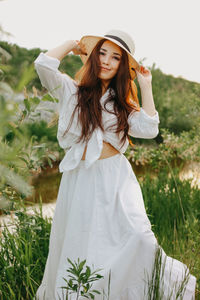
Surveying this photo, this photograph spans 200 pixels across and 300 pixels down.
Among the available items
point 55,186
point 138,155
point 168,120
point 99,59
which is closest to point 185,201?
point 138,155

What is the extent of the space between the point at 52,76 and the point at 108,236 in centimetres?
88

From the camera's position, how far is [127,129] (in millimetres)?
1861

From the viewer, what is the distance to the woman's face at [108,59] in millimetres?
1846

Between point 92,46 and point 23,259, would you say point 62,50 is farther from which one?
point 23,259

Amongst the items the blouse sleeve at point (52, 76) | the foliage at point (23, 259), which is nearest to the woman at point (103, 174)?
the blouse sleeve at point (52, 76)

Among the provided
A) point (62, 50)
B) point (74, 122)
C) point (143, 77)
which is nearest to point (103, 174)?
point (74, 122)

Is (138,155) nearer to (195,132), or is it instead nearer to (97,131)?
(195,132)

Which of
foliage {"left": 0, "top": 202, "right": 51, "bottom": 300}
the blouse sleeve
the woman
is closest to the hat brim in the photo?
the woman

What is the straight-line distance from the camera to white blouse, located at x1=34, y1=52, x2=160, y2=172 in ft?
5.77

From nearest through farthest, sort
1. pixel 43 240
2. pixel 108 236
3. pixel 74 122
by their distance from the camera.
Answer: pixel 108 236 → pixel 74 122 → pixel 43 240

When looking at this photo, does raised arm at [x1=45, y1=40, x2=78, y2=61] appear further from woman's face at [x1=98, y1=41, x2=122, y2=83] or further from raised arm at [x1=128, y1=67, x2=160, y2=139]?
raised arm at [x1=128, y1=67, x2=160, y2=139]

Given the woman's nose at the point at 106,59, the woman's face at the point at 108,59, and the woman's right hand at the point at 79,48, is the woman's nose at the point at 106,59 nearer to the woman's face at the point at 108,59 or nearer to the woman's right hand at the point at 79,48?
the woman's face at the point at 108,59

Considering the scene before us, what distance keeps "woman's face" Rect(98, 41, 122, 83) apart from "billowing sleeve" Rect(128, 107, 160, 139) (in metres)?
0.28

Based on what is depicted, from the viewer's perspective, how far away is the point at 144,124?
178cm
